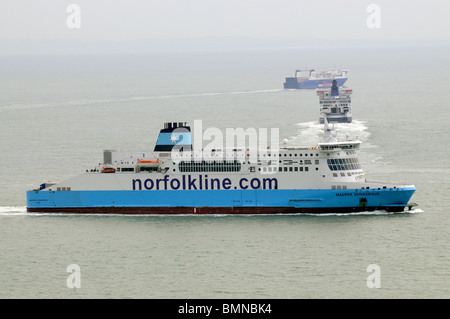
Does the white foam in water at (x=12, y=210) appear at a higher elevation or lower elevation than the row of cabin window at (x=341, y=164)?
lower

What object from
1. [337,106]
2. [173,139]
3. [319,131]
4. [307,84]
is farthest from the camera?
[307,84]

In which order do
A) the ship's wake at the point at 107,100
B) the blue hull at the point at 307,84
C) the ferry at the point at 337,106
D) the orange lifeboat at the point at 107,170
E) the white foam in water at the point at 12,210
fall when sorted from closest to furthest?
the white foam in water at the point at 12,210, the orange lifeboat at the point at 107,170, the ferry at the point at 337,106, the ship's wake at the point at 107,100, the blue hull at the point at 307,84

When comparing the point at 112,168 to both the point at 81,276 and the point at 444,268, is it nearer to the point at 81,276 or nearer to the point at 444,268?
the point at 81,276

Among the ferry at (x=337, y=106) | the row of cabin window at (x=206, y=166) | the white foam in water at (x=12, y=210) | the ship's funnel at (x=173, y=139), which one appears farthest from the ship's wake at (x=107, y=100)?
the row of cabin window at (x=206, y=166)

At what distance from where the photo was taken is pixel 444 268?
3847 cm

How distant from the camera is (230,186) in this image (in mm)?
49531

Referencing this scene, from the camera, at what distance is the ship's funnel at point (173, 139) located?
51844 millimetres

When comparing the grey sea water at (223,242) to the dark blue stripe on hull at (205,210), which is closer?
the grey sea water at (223,242)

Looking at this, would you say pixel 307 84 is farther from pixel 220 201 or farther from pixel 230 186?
pixel 220 201

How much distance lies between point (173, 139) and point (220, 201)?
4986 millimetres

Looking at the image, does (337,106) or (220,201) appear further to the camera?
(337,106)

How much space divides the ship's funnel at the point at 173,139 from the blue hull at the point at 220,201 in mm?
3102

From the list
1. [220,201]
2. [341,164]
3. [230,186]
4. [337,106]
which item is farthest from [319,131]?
[220,201]

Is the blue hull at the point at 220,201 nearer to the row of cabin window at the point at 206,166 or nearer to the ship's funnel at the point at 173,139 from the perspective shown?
the row of cabin window at the point at 206,166
